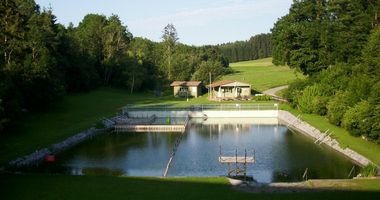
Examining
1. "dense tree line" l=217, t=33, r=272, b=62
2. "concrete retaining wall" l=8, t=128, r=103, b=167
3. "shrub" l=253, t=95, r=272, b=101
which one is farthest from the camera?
"dense tree line" l=217, t=33, r=272, b=62

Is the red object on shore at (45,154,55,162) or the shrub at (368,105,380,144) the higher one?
the shrub at (368,105,380,144)

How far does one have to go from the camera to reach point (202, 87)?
9044cm

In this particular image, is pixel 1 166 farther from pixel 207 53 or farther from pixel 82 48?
pixel 207 53

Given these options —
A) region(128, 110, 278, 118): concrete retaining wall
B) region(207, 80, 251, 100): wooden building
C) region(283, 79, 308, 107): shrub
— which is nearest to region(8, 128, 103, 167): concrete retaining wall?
region(128, 110, 278, 118): concrete retaining wall

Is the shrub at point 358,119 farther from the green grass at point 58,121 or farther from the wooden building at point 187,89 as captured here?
the wooden building at point 187,89

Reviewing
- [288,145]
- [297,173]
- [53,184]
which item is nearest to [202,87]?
[288,145]

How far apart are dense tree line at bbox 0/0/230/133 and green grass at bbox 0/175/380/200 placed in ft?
39.8

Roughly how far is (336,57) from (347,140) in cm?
2831

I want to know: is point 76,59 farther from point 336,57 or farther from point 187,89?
point 336,57

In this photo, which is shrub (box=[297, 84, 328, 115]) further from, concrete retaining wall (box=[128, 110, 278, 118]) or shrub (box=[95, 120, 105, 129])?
shrub (box=[95, 120, 105, 129])

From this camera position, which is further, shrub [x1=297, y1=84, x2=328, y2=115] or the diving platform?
shrub [x1=297, y1=84, x2=328, y2=115]

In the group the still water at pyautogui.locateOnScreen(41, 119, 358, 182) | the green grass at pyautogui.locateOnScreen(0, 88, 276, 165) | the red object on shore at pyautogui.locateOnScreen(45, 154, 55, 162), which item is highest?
the green grass at pyautogui.locateOnScreen(0, 88, 276, 165)

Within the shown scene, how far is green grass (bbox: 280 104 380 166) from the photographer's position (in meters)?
31.8

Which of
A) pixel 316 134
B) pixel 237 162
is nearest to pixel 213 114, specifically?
pixel 316 134
